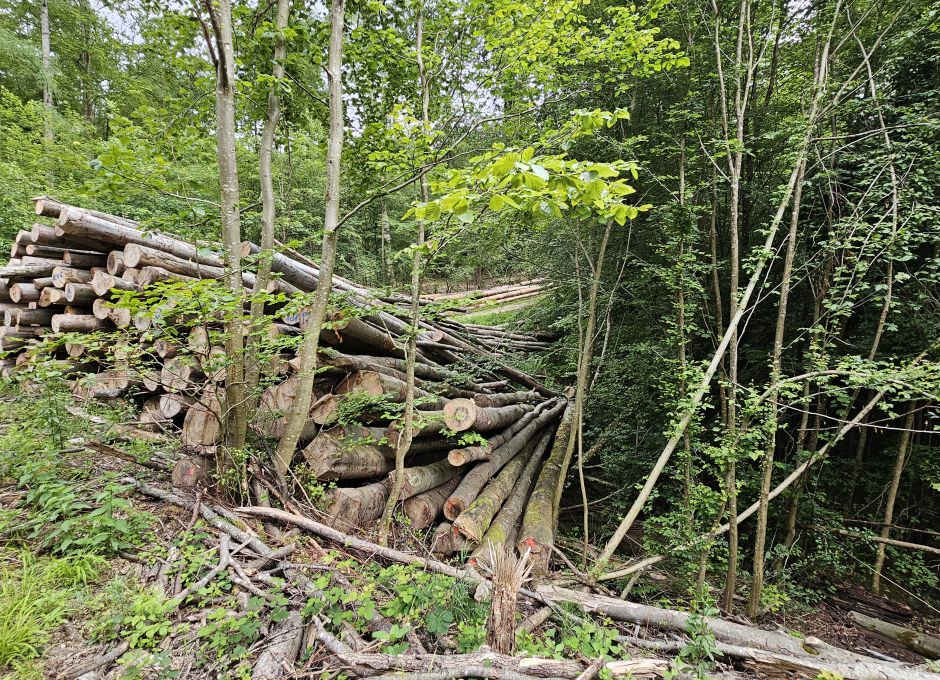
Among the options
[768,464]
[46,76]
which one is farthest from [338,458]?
[46,76]

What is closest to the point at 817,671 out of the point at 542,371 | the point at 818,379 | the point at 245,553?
the point at 818,379

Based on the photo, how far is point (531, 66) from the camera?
3.82m

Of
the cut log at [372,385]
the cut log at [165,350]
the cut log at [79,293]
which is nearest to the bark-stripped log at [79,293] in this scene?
the cut log at [79,293]

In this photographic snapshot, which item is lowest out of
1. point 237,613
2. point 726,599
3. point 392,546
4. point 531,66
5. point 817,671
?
point 726,599

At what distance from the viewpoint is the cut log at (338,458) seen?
3.63 metres

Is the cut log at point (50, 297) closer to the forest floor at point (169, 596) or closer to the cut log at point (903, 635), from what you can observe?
the forest floor at point (169, 596)

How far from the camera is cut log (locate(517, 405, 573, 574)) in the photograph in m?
3.87

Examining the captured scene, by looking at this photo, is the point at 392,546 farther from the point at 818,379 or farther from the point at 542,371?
the point at 542,371

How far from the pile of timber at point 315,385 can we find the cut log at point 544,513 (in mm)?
25

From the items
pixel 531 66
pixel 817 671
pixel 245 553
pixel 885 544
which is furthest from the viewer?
pixel 885 544

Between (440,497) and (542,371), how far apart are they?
5626 millimetres

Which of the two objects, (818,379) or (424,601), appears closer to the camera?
(424,601)

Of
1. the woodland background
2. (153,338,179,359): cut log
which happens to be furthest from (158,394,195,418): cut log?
the woodland background

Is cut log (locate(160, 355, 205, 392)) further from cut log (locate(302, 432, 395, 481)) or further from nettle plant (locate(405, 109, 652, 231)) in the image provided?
nettle plant (locate(405, 109, 652, 231))
